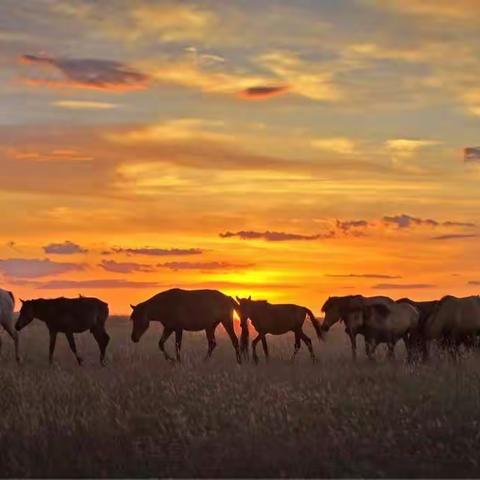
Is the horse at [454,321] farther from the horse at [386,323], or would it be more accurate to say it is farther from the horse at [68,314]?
the horse at [68,314]

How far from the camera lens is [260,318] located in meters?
23.8

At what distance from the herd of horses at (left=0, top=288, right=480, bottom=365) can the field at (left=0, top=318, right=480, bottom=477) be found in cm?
620

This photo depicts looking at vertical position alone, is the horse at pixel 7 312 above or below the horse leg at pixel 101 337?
above

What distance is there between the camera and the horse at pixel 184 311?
2300 cm

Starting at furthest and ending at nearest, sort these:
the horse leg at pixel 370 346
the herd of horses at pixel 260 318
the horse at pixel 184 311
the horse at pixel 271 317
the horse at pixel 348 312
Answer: the horse at pixel 271 317 → the horse at pixel 184 311 → the horse at pixel 348 312 → the herd of horses at pixel 260 318 → the horse leg at pixel 370 346

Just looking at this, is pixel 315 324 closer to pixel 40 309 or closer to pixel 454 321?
pixel 454 321

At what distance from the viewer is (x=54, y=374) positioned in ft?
55.8

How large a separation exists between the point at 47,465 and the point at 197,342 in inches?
876

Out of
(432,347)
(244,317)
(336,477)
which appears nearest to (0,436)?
(336,477)

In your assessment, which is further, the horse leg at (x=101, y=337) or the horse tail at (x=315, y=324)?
the horse tail at (x=315, y=324)

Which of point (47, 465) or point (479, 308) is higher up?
point (479, 308)

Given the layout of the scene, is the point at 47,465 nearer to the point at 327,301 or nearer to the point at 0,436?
the point at 0,436

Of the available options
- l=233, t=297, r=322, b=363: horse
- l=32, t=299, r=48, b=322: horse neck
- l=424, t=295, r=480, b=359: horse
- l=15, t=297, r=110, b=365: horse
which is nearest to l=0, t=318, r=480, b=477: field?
l=424, t=295, r=480, b=359: horse

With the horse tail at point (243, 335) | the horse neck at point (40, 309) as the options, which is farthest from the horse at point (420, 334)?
the horse neck at point (40, 309)
